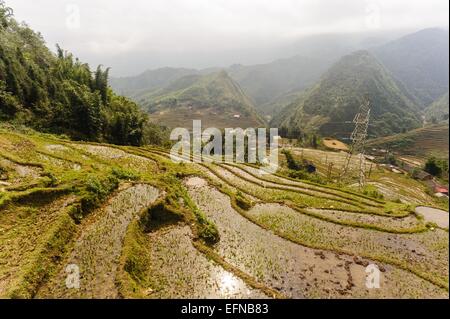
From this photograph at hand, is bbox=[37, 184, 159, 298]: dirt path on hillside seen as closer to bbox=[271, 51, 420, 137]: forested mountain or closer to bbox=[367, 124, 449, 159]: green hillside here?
bbox=[367, 124, 449, 159]: green hillside

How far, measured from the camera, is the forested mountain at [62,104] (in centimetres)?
3125

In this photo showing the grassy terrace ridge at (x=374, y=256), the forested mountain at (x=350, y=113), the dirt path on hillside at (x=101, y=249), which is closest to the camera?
the dirt path on hillside at (x=101, y=249)

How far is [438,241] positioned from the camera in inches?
650

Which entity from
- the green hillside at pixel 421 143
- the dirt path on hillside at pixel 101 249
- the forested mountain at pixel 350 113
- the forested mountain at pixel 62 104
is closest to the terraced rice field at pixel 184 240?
the dirt path on hillside at pixel 101 249

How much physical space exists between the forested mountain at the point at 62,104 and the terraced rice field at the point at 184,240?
10.5 m

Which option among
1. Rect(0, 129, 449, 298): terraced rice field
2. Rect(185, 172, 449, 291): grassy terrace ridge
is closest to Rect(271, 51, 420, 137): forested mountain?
Rect(0, 129, 449, 298): terraced rice field

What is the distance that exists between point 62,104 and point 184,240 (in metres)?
29.0

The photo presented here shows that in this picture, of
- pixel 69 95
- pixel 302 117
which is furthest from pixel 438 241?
pixel 302 117

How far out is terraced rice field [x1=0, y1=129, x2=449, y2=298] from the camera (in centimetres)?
1058

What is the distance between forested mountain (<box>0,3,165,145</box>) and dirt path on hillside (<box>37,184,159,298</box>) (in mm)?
21192

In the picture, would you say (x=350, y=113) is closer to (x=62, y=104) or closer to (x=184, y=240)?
(x=62, y=104)

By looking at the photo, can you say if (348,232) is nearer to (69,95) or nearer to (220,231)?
(220,231)

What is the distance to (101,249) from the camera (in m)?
11.6

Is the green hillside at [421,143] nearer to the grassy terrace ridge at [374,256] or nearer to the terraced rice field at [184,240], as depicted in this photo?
the terraced rice field at [184,240]
